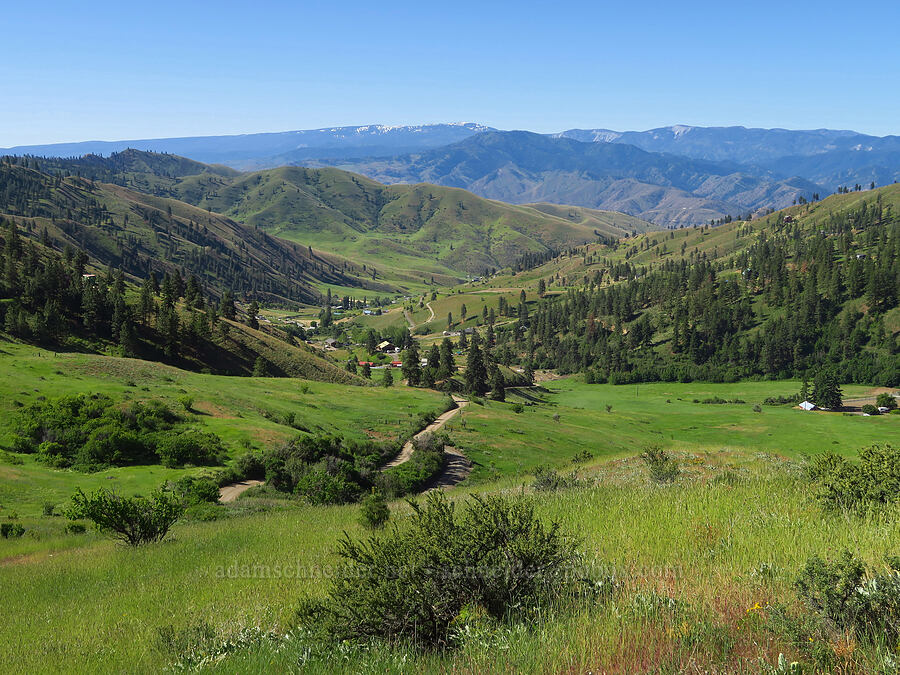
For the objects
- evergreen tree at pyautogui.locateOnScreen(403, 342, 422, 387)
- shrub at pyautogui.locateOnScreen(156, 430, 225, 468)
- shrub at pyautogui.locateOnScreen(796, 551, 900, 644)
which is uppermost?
shrub at pyautogui.locateOnScreen(796, 551, 900, 644)

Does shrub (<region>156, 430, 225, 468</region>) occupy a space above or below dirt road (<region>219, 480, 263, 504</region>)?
above

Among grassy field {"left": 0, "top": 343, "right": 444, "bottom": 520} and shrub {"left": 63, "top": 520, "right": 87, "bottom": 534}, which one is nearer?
shrub {"left": 63, "top": 520, "right": 87, "bottom": 534}

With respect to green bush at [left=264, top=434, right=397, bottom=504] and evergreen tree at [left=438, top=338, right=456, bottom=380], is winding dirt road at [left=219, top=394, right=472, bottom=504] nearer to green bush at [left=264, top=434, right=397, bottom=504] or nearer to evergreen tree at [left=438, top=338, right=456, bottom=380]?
green bush at [left=264, top=434, right=397, bottom=504]

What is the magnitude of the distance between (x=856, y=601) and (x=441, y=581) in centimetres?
494

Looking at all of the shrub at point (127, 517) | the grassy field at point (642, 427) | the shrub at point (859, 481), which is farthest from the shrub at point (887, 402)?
the shrub at point (127, 517)

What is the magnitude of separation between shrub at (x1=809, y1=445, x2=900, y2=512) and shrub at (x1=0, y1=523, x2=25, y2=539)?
36111 mm

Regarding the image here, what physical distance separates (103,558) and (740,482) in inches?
856

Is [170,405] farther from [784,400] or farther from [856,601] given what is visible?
[784,400]

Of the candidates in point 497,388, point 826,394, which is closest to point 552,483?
point 497,388

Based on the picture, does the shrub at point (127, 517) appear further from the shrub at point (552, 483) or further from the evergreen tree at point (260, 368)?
the evergreen tree at point (260, 368)

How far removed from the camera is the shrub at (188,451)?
49.0m

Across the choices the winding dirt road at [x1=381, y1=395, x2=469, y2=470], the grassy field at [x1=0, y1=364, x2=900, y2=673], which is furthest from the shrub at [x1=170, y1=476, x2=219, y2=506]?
the winding dirt road at [x1=381, y1=395, x2=469, y2=470]

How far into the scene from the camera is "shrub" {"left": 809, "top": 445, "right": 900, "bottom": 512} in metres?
10.9

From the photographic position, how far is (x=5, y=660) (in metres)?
8.99
